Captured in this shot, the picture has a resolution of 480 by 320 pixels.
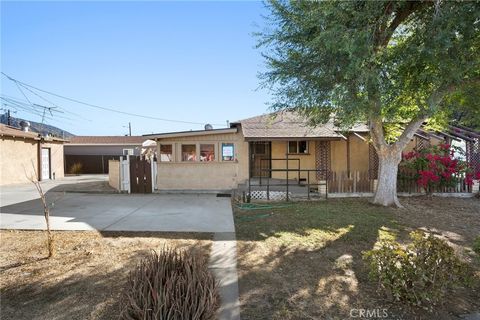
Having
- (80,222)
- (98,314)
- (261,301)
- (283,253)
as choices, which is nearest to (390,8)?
(283,253)

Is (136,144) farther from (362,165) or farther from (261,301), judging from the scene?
(261,301)

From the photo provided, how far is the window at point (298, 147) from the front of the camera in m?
14.2

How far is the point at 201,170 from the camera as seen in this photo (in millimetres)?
13148

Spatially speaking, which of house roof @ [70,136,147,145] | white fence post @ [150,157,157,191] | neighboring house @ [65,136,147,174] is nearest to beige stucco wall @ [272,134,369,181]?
white fence post @ [150,157,157,191]

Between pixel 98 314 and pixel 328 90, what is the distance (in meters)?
6.95

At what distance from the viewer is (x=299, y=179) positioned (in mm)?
13430

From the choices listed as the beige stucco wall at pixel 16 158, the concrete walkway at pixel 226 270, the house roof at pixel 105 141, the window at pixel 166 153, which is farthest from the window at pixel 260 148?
the house roof at pixel 105 141

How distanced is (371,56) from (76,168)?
27.4 m

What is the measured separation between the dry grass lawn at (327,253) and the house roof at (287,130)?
12.4ft

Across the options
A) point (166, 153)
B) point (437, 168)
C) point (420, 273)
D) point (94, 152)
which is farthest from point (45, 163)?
point (420, 273)

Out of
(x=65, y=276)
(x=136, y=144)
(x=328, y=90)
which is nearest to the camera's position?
(x=65, y=276)

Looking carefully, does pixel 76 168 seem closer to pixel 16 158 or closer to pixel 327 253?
pixel 16 158

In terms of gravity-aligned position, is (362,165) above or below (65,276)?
above

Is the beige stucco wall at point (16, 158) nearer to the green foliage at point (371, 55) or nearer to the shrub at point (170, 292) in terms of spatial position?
the green foliage at point (371, 55)
